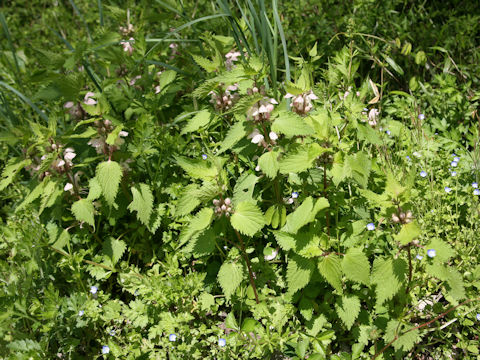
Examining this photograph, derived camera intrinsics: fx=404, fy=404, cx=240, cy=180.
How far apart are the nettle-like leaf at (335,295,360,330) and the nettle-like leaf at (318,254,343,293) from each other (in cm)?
18

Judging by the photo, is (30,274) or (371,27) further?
(371,27)

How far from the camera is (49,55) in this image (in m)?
2.31

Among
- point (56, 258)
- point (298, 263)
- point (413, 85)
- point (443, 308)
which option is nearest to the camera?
point (298, 263)

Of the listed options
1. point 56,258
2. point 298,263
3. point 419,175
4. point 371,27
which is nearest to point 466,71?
point 371,27

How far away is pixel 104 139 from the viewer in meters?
2.03

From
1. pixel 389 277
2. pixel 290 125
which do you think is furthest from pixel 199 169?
pixel 389 277

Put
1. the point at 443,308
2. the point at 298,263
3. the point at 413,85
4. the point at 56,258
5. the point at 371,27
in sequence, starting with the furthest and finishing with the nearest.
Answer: the point at 371,27 < the point at 413,85 < the point at 56,258 < the point at 443,308 < the point at 298,263

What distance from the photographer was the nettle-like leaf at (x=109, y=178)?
1.87 meters

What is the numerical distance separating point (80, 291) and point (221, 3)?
1.68 metres

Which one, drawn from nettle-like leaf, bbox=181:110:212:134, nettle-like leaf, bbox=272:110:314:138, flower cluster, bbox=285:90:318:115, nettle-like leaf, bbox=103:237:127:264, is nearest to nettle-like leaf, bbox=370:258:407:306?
nettle-like leaf, bbox=272:110:314:138

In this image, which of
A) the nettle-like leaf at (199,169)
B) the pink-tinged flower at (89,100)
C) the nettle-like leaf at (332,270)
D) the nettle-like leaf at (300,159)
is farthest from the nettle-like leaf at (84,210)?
the nettle-like leaf at (332,270)

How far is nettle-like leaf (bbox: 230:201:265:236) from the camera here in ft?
5.23

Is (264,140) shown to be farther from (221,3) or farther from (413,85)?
(413,85)

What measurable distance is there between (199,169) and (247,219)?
28cm
